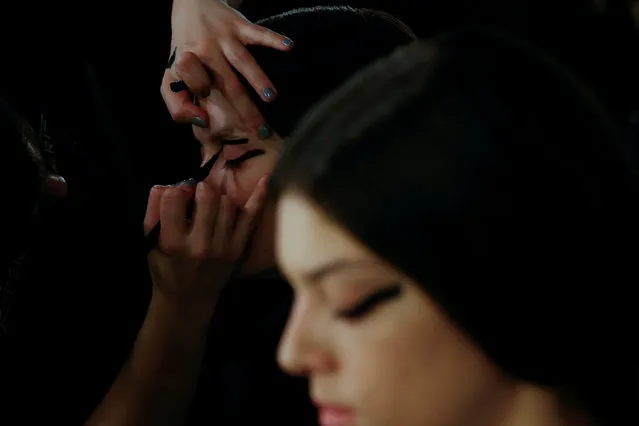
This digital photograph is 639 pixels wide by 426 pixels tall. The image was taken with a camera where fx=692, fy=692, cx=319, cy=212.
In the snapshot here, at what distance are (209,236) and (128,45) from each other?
78 centimetres

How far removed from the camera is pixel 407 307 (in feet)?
→ 1.98

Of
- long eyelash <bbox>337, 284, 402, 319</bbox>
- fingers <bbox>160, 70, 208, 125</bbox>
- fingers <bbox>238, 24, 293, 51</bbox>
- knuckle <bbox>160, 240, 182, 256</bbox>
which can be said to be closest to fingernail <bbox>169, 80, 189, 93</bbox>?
fingers <bbox>160, 70, 208, 125</bbox>

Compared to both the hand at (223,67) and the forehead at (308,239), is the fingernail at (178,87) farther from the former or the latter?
the forehead at (308,239)

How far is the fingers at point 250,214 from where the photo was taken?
1008 millimetres

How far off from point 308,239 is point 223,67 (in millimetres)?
502

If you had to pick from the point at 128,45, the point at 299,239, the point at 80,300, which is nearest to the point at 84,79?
the point at 128,45

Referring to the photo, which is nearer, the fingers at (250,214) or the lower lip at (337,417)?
the lower lip at (337,417)

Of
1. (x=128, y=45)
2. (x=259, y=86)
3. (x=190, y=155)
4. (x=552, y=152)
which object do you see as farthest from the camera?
(x=128, y=45)

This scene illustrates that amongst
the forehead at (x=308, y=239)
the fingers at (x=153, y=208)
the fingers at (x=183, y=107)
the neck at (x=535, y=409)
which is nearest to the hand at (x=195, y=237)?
the fingers at (x=153, y=208)

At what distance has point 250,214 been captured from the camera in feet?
3.35

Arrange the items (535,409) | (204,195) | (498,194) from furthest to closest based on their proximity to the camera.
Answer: (204,195) → (535,409) → (498,194)

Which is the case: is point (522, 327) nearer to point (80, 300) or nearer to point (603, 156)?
point (603, 156)

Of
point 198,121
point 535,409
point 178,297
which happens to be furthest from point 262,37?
point 535,409

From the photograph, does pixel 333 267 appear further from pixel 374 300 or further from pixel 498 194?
pixel 498 194
